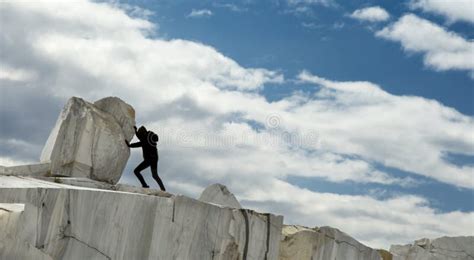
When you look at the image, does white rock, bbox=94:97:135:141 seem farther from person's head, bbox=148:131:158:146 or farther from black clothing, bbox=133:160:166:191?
black clothing, bbox=133:160:166:191

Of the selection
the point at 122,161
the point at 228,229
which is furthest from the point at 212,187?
the point at 228,229

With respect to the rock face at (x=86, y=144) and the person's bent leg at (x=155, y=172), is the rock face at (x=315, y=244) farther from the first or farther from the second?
the rock face at (x=86, y=144)

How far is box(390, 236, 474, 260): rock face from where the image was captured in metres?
17.3

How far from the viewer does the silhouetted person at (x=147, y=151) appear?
1187cm

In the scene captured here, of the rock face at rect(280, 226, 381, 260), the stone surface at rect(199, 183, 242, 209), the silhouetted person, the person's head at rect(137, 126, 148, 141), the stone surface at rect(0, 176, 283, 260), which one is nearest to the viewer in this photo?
the stone surface at rect(0, 176, 283, 260)

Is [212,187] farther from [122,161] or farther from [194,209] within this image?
[194,209]

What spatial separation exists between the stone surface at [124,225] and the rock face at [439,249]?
27.5ft

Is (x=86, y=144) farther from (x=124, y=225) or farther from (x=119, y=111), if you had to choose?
(x=124, y=225)

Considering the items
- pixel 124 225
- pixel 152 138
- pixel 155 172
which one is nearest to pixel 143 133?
pixel 152 138

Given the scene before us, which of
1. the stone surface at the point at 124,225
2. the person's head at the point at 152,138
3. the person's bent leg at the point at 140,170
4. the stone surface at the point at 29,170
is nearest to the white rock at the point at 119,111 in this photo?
the person's head at the point at 152,138

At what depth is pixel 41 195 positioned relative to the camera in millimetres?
7684

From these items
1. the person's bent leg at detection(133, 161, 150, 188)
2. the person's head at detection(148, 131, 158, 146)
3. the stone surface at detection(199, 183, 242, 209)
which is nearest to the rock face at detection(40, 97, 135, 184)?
the person's bent leg at detection(133, 161, 150, 188)

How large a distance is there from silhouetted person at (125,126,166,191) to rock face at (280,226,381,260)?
2.26 metres

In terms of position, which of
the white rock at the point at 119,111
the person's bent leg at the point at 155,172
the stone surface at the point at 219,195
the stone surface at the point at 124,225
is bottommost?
the stone surface at the point at 124,225
